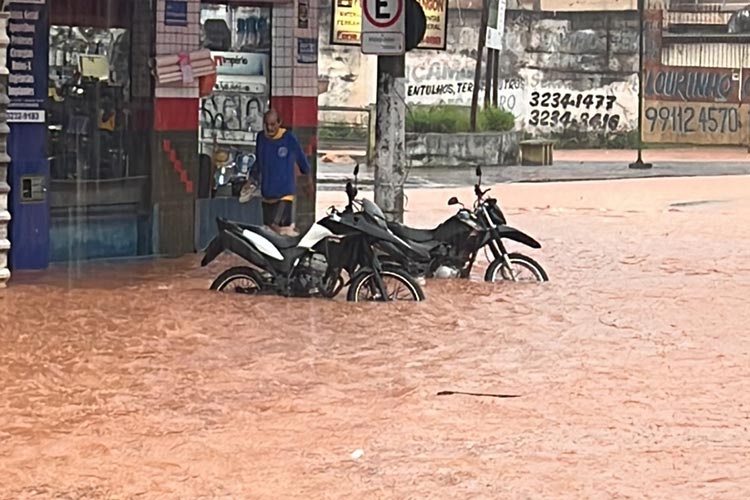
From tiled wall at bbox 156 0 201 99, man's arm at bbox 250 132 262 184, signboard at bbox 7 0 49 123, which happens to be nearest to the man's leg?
man's arm at bbox 250 132 262 184

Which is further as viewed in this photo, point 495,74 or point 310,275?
point 495,74

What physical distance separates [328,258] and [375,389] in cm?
362

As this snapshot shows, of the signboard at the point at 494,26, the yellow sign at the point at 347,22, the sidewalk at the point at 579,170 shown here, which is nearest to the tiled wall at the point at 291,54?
the sidewalk at the point at 579,170

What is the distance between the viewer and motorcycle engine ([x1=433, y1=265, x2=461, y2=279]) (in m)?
14.0

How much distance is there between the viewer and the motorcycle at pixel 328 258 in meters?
12.3

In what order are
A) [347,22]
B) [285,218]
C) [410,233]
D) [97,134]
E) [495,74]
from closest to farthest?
1. [410,233]
2. [97,134]
3. [285,218]
4. [347,22]
5. [495,74]

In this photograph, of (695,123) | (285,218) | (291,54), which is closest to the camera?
(285,218)

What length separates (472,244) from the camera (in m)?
13.7

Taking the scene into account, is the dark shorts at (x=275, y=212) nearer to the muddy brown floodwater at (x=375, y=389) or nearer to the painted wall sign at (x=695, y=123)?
the muddy brown floodwater at (x=375, y=389)

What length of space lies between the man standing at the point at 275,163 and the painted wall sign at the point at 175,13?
133 centimetres

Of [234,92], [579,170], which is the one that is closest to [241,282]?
[234,92]

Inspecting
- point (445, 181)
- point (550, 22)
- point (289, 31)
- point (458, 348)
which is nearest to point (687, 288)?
point (458, 348)

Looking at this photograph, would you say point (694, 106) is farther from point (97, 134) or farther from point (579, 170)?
point (97, 134)

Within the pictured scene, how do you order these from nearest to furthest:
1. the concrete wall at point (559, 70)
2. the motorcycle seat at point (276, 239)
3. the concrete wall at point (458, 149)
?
1. the motorcycle seat at point (276, 239)
2. the concrete wall at point (458, 149)
3. the concrete wall at point (559, 70)
